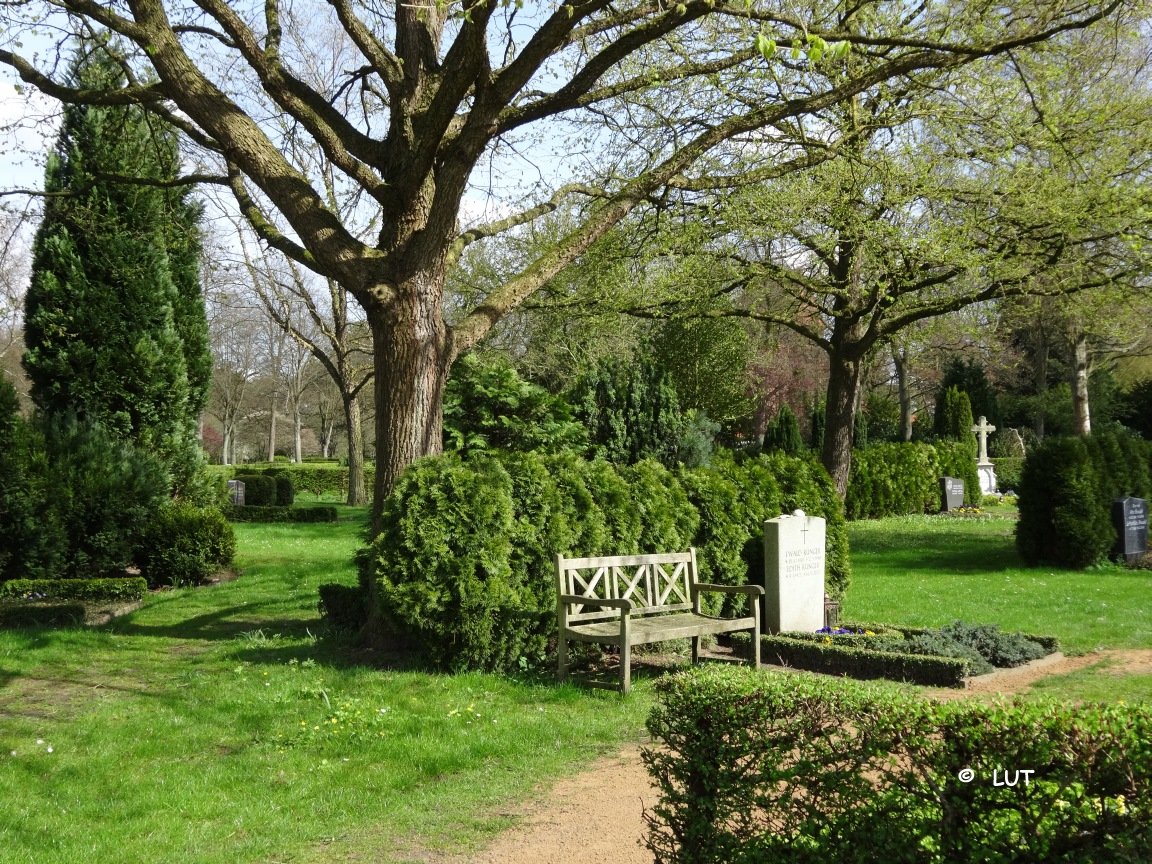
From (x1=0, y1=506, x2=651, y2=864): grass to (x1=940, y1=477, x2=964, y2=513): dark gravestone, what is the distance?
21361 millimetres

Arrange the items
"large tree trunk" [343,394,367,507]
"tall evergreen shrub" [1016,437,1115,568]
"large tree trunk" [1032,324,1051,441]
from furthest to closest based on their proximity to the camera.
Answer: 1. "large tree trunk" [1032,324,1051,441]
2. "large tree trunk" [343,394,367,507]
3. "tall evergreen shrub" [1016,437,1115,568]

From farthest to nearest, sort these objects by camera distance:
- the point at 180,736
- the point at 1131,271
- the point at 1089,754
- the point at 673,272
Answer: the point at 673,272, the point at 1131,271, the point at 180,736, the point at 1089,754

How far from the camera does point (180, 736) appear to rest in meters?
6.06

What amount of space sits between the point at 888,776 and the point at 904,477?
951 inches

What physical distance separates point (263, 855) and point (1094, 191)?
13.7 meters

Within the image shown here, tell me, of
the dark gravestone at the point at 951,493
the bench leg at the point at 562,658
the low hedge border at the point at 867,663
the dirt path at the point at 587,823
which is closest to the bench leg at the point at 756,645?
the low hedge border at the point at 867,663

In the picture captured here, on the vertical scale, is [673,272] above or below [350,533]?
above

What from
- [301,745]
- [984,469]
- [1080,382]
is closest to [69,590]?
[301,745]

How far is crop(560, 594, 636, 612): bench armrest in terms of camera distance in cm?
734

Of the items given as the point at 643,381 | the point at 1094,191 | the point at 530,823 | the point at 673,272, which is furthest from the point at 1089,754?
the point at 643,381

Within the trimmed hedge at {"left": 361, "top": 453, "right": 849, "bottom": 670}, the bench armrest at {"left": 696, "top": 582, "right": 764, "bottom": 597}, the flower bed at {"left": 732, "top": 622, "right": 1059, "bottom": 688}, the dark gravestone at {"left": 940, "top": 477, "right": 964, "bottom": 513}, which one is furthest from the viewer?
the dark gravestone at {"left": 940, "top": 477, "right": 964, "bottom": 513}

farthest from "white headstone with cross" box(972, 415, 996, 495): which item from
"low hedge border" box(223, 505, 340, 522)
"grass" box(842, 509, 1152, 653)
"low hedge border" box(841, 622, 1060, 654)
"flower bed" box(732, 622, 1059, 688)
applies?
"flower bed" box(732, 622, 1059, 688)

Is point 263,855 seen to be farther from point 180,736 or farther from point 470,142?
point 470,142

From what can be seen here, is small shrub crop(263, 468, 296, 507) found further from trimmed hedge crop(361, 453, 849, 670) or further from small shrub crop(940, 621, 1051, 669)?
small shrub crop(940, 621, 1051, 669)
